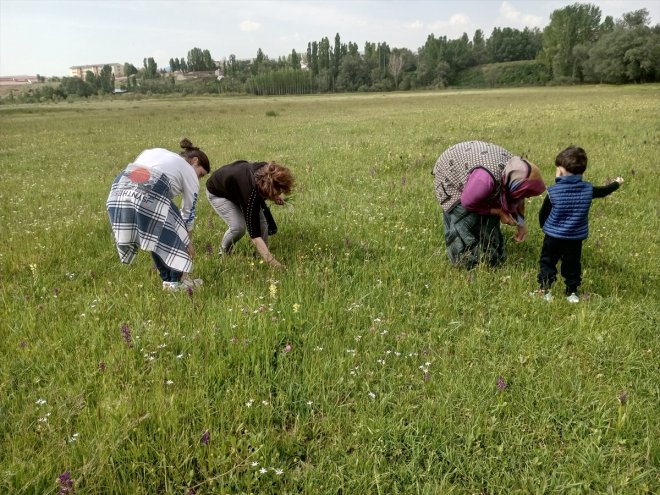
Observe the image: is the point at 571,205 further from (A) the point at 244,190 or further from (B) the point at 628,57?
(B) the point at 628,57

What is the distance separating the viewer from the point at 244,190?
18.4 feet

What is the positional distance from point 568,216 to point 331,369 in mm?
3365

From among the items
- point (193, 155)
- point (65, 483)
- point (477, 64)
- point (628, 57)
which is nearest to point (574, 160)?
point (193, 155)

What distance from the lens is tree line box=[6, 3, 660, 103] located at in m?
81.6

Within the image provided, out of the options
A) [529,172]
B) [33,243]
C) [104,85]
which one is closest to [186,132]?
[33,243]

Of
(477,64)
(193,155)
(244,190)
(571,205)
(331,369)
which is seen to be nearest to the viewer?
(331,369)

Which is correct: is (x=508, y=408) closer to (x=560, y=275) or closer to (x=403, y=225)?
(x=560, y=275)

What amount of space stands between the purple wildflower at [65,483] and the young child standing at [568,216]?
466cm

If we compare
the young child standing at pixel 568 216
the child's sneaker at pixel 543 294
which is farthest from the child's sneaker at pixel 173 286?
the young child standing at pixel 568 216

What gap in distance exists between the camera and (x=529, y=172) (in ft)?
17.0

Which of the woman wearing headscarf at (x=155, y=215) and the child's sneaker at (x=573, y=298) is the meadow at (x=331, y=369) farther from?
the woman wearing headscarf at (x=155, y=215)

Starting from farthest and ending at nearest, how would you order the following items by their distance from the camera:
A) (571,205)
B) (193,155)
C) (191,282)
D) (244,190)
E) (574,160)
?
(193,155) → (244,190) → (191,282) → (571,205) → (574,160)

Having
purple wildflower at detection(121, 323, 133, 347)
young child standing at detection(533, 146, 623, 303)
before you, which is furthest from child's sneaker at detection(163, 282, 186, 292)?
young child standing at detection(533, 146, 623, 303)

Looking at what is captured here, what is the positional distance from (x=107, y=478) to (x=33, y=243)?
5.51 m
